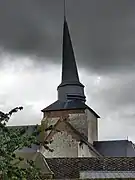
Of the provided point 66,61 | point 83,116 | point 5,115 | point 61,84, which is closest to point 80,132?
point 83,116

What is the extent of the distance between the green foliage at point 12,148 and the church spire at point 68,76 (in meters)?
39.9

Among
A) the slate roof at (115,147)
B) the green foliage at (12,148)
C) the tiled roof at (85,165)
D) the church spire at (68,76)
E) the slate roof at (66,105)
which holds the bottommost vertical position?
the green foliage at (12,148)

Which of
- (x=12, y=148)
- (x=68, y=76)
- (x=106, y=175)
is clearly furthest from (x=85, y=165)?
(x=68, y=76)

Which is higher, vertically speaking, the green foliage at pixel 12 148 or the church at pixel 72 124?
the church at pixel 72 124

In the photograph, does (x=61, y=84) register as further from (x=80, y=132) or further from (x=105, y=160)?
(x=105, y=160)

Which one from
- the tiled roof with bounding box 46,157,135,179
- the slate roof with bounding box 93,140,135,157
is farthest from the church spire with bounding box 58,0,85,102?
the tiled roof with bounding box 46,157,135,179

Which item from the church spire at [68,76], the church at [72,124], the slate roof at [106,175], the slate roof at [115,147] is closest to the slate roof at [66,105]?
the church at [72,124]

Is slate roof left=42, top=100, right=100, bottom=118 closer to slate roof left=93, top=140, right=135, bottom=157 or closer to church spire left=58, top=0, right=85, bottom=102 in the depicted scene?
church spire left=58, top=0, right=85, bottom=102

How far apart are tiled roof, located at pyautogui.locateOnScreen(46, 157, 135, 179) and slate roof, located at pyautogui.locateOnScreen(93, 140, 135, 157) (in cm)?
2352

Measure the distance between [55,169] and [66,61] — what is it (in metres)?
26.9

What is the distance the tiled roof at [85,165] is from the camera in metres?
24.4

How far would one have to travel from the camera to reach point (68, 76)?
161ft

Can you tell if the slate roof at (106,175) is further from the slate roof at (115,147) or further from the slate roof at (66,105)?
the slate roof at (115,147)

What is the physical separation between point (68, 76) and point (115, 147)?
11048mm
